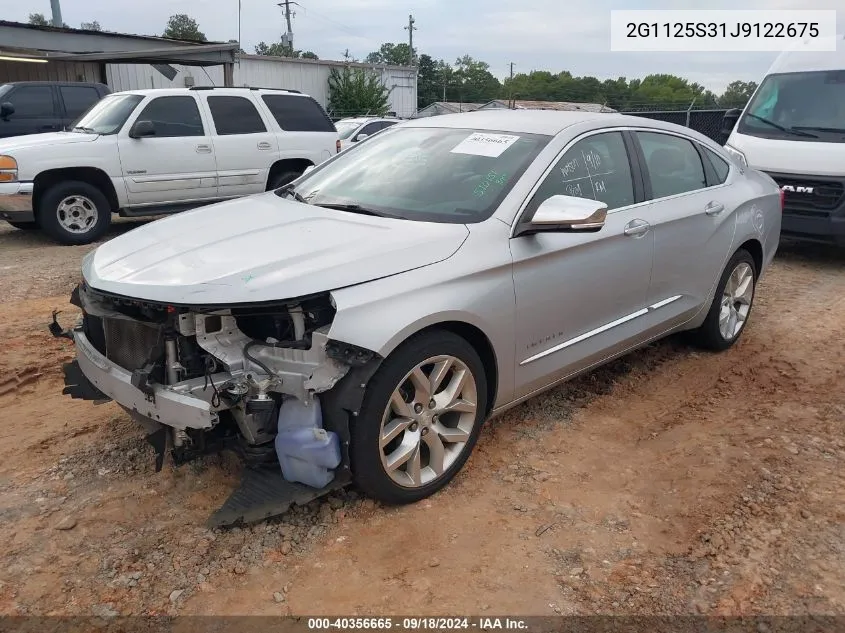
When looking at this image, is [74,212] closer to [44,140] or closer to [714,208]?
[44,140]

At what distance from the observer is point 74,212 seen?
28.7ft

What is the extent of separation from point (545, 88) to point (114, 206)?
46.2m

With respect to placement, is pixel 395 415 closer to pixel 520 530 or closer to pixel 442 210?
pixel 520 530

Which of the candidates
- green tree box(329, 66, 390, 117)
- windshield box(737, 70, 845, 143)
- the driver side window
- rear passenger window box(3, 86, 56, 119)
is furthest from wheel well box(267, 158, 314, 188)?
green tree box(329, 66, 390, 117)

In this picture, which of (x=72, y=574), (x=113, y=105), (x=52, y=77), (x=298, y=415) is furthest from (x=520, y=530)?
(x=52, y=77)

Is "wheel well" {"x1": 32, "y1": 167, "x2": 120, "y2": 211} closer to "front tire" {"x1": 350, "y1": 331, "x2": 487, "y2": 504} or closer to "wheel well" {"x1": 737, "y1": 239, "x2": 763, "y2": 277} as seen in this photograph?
"front tire" {"x1": 350, "y1": 331, "x2": 487, "y2": 504}

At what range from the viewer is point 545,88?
50.8m

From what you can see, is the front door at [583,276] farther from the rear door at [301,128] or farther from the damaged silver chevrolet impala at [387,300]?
the rear door at [301,128]

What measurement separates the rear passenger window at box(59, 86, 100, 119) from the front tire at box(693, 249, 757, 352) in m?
10.6

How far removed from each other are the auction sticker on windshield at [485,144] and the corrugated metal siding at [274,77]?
62.2ft

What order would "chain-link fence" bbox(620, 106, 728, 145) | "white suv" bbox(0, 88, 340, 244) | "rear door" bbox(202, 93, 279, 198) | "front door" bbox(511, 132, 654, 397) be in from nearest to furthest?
"front door" bbox(511, 132, 654, 397)
"white suv" bbox(0, 88, 340, 244)
"rear door" bbox(202, 93, 279, 198)
"chain-link fence" bbox(620, 106, 728, 145)

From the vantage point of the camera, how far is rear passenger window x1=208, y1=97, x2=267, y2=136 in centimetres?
957

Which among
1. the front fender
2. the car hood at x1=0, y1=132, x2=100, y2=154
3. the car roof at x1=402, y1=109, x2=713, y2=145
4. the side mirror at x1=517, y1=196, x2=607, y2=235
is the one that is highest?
the car hood at x1=0, y1=132, x2=100, y2=154

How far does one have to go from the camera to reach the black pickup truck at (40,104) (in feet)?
35.8
